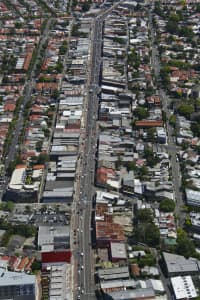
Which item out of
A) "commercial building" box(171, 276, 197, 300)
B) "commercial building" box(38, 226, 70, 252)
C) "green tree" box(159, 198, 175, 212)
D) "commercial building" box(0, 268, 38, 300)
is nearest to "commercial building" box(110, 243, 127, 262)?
"commercial building" box(38, 226, 70, 252)

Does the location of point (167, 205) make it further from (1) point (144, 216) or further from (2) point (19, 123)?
(2) point (19, 123)

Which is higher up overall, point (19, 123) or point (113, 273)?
point (19, 123)

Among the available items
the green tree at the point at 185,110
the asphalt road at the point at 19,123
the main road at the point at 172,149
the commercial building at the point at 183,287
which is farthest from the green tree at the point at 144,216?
the green tree at the point at 185,110

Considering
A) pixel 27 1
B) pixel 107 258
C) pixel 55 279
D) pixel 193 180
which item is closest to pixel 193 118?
pixel 193 180

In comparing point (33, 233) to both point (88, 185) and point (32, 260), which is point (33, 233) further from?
point (88, 185)

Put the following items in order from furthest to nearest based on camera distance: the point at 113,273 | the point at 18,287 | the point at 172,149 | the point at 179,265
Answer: the point at 172,149 < the point at 179,265 < the point at 113,273 < the point at 18,287

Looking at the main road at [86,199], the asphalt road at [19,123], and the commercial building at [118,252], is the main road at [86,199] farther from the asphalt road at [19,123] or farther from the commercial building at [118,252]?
the asphalt road at [19,123]

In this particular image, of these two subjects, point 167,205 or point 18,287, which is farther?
point 167,205

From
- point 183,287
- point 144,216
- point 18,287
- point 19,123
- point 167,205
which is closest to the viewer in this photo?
point 18,287

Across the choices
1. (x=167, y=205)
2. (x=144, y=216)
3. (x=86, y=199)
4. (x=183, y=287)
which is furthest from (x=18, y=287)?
(x=167, y=205)
